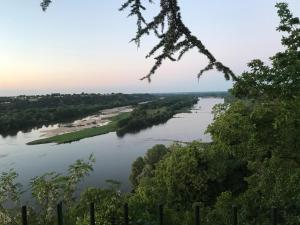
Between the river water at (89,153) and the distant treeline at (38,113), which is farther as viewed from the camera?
the distant treeline at (38,113)

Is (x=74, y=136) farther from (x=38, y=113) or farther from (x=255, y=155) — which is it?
(x=255, y=155)

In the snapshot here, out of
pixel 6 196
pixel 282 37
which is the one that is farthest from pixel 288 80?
pixel 6 196

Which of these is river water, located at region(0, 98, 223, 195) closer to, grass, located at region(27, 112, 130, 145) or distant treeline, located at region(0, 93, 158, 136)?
grass, located at region(27, 112, 130, 145)

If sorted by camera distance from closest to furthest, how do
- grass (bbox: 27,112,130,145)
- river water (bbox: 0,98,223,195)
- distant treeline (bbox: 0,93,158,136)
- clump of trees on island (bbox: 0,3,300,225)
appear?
clump of trees on island (bbox: 0,3,300,225) < river water (bbox: 0,98,223,195) < grass (bbox: 27,112,130,145) < distant treeline (bbox: 0,93,158,136)

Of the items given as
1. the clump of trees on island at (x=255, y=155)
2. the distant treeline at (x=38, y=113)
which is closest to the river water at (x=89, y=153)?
the clump of trees on island at (x=255, y=155)

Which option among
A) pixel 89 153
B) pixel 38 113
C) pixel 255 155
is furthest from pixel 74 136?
pixel 255 155

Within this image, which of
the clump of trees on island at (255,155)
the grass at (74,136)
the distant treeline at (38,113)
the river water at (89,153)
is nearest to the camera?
the clump of trees on island at (255,155)

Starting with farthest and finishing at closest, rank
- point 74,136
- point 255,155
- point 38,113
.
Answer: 1. point 38,113
2. point 74,136
3. point 255,155

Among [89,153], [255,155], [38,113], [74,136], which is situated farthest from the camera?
[38,113]

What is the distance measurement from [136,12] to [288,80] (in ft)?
36.2

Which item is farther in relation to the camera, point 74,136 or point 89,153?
point 74,136

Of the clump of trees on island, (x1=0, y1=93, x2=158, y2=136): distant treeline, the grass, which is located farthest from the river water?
(x1=0, y1=93, x2=158, y2=136): distant treeline

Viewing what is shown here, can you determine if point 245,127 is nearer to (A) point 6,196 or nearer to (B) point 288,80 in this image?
(B) point 288,80

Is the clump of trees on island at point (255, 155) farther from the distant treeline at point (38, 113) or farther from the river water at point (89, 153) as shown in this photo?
the distant treeline at point (38, 113)
